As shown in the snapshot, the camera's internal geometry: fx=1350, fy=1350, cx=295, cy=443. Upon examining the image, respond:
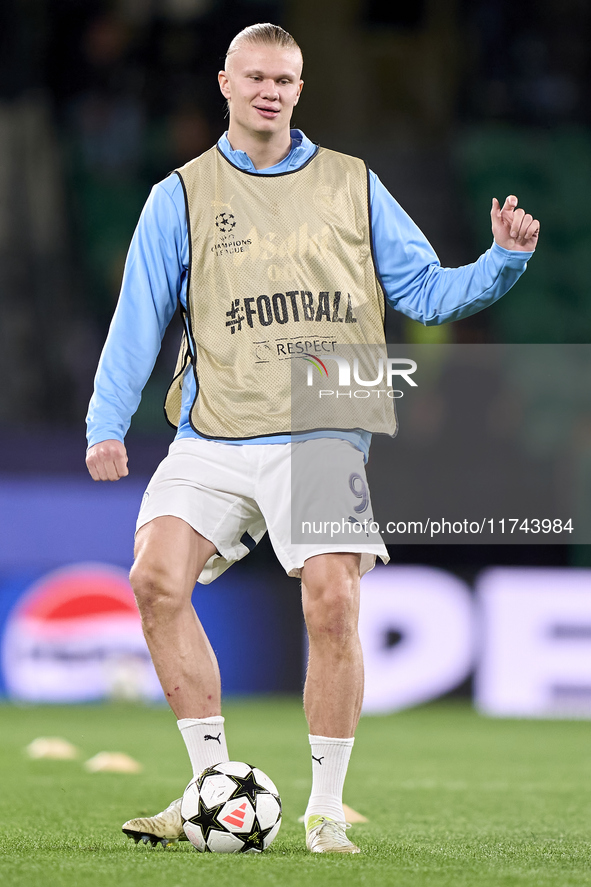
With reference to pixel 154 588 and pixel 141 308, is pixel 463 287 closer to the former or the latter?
pixel 141 308

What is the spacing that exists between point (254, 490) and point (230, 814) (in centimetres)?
84

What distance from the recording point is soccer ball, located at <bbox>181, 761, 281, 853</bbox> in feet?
11.0

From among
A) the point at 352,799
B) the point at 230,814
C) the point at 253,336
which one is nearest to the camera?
the point at 230,814

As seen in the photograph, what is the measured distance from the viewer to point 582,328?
37.9 feet

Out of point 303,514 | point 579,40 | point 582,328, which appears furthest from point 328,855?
point 579,40

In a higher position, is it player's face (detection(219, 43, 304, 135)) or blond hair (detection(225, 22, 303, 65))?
blond hair (detection(225, 22, 303, 65))

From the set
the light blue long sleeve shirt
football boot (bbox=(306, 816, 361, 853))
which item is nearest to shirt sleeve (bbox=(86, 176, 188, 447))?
the light blue long sleeve shirt

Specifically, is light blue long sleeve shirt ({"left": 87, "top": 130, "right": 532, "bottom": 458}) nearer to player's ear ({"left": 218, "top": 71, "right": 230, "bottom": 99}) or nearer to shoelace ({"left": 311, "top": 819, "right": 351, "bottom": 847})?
player's ear ({"left": 218, "top": 71, "right": 230, "bottom": 99})

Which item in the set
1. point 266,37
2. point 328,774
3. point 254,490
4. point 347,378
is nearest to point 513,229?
point 347,378

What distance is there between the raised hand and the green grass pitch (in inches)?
62.7

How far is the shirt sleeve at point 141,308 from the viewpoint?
3.72 metres

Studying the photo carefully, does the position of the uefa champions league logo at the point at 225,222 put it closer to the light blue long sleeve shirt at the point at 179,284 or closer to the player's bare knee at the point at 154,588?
the light blue long sleeve shirt at the point at 179,284

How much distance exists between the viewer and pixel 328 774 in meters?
3.45

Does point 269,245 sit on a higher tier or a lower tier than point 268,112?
lower
